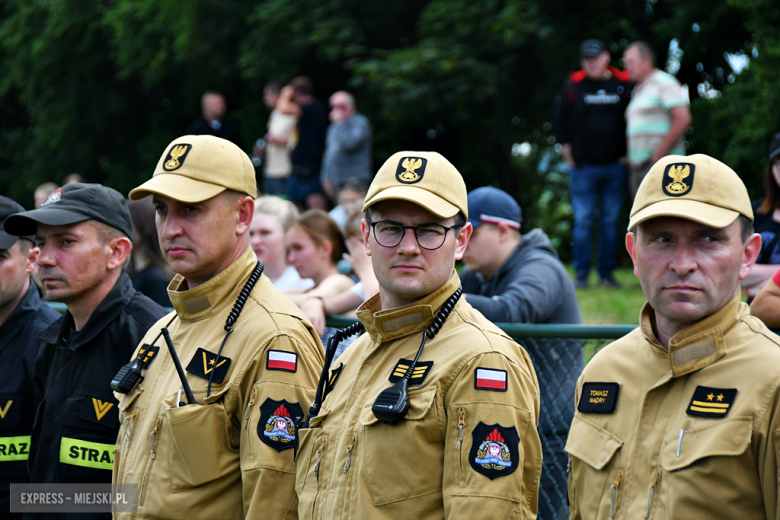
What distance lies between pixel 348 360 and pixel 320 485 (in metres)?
0.49

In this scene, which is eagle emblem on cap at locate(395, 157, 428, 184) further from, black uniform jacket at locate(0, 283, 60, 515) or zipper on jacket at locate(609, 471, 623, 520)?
black uniform jacket at locate(0, 283, 60, 515)

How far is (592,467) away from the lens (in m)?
2.69

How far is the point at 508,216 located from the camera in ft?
16.6

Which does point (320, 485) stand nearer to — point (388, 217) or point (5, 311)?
point (388, 217)

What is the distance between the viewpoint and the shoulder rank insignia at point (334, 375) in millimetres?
3148

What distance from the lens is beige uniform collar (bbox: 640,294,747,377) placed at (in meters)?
2.55

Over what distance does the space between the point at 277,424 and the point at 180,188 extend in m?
1.02

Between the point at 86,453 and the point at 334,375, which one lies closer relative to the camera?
the point at 334,375

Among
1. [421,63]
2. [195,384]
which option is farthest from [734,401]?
[421,63]

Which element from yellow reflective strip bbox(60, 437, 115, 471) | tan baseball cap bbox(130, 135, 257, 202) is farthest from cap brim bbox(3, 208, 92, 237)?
yellow reflective strip bbox(60, 437, 115, 471)

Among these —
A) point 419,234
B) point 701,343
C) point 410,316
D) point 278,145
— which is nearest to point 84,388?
point 410,316

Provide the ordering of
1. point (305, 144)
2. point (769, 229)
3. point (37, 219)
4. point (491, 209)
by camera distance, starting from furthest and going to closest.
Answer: point (305, 144) < point (491, 209) < point (769, 229) < point (37, 219)

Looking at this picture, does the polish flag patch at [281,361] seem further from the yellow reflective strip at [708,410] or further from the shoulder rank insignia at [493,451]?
the yellow reflective strip at [708,410]

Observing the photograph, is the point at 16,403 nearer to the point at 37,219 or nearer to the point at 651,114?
the point at 37,219
